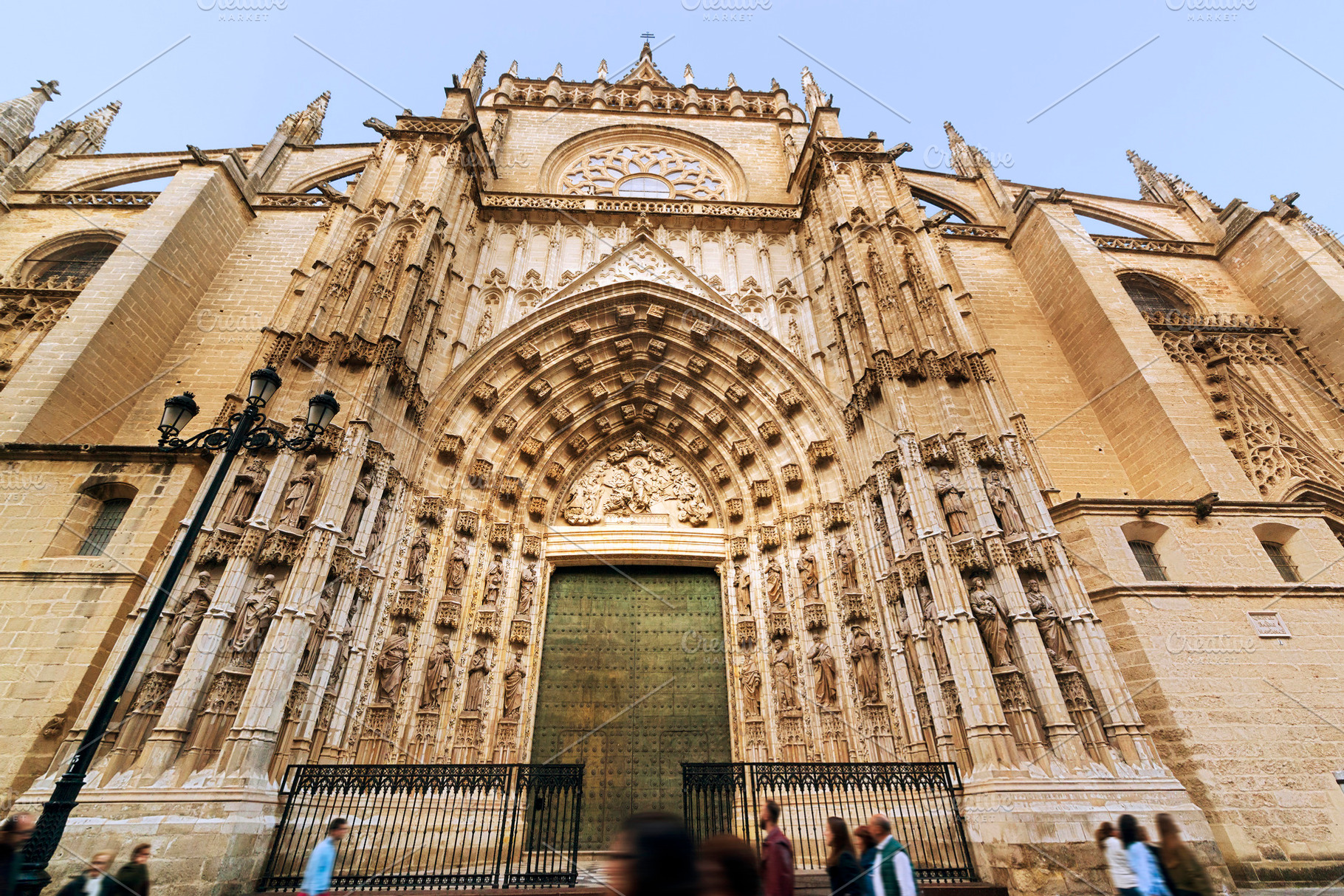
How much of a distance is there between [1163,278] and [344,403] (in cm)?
1924

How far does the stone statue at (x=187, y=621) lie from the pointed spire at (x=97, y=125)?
61.3 feet

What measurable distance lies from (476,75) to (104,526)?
1376cm

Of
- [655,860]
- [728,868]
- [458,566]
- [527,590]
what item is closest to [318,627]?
[458,566]

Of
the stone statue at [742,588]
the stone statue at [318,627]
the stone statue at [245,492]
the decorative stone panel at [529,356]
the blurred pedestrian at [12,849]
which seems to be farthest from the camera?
the decorative stone panel at [529,356]

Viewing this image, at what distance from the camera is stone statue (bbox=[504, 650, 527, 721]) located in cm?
977

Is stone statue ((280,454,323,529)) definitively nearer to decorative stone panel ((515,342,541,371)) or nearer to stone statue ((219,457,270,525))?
stone statue ((219,457,270,525))

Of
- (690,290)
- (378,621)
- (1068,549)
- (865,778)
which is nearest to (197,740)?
(378,621)

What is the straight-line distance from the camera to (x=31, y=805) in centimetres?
641

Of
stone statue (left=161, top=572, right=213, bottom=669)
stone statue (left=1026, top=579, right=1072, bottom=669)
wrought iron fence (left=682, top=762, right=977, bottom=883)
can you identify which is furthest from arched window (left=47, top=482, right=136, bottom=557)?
stone statue (left=1026, top=579, right=1072, bottom=669)

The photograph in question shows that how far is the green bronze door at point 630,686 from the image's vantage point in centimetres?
977

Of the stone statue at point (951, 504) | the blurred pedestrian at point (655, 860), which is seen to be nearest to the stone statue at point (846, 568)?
the stone statue at point (951, 504)

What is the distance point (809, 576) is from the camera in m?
10.6

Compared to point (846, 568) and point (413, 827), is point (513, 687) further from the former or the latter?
point (846, 568)

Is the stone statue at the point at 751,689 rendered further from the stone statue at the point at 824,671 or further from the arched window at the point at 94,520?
the arched window at the point at 94,520
